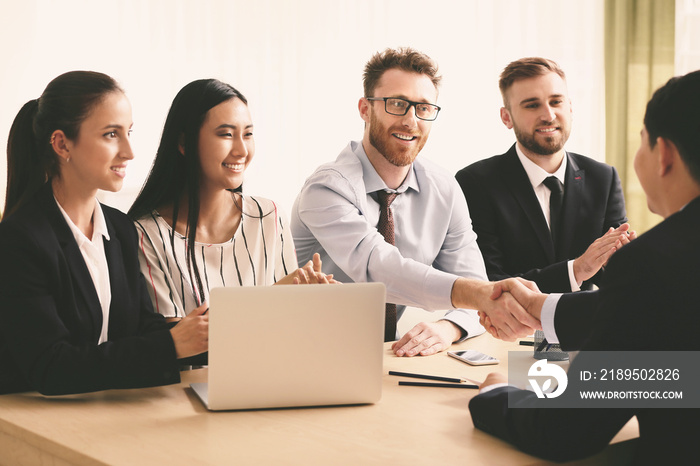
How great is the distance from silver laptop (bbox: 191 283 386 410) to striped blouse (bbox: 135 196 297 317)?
54 cm

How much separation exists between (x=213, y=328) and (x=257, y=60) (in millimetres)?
2990

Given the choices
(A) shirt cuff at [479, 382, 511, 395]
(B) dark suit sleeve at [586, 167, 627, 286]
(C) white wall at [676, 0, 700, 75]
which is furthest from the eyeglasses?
(C) white wall at [676, 0, 700, 75]

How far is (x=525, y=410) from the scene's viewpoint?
124 centimetres

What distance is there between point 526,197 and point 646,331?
1899 mm

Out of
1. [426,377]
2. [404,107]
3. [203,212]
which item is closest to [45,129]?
[203,212]

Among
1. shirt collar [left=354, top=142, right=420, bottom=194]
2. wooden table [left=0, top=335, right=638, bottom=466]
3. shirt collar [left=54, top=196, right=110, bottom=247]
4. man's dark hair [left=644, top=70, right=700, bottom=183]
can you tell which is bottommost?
Result: wooden table [left=0, top=335, right=638, bottom=466]

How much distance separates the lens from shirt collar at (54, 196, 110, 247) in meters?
1.62

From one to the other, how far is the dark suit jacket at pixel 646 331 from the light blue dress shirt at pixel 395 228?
107cm

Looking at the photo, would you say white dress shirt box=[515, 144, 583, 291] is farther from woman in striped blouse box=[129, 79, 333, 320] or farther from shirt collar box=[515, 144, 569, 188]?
woman in striped blouse box=[129, 79, 333, 320]

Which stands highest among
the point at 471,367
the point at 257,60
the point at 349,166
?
the point at 257,60

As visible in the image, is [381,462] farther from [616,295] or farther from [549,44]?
[549,44]

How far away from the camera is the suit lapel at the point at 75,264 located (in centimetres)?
159

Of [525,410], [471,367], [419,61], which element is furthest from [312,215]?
[525,410]

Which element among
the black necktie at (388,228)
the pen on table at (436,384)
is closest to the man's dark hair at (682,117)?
the pen on table at (436,384)
